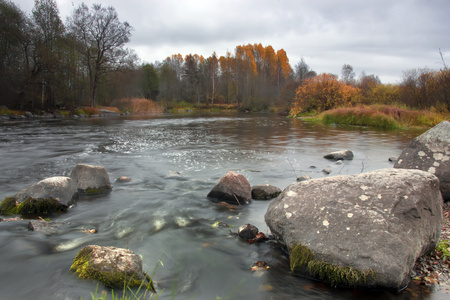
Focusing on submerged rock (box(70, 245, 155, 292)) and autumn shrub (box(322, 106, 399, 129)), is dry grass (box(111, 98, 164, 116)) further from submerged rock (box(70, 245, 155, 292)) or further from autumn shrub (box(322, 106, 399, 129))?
submerged rock (box(70, 245, 155, 292))

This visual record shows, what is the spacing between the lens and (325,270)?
293 centimetres

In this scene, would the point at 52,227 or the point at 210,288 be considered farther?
the point at 52,227

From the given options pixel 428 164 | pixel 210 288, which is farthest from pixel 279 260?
pixel 428 164

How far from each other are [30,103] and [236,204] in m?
37.4

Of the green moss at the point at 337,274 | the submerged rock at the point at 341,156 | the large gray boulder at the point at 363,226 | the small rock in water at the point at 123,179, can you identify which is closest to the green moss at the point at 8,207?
the small rock in water at the point at 123,179

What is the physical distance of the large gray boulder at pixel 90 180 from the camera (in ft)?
19.5

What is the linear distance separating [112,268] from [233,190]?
2.95 meters

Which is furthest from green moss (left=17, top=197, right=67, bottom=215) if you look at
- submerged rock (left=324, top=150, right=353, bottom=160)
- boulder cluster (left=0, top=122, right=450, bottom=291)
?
submerged rock (left=324, top=150, right=353, bottom=160)

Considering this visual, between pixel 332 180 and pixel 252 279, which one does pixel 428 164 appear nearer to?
pixel 332 180

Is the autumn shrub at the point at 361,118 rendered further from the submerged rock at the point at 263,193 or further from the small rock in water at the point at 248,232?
the small rock in water at the point at 248,232

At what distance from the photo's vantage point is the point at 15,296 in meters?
2.69

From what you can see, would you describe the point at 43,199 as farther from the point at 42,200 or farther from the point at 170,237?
the point at 170,237

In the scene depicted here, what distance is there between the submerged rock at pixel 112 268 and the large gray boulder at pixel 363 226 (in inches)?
65.3

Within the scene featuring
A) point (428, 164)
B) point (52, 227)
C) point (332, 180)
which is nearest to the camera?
point (332, 180)
